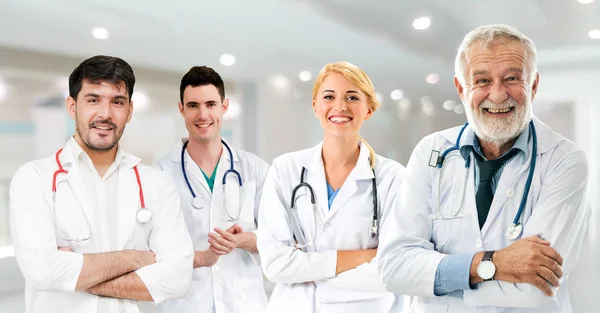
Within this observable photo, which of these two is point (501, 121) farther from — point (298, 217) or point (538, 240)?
point (298, 217)

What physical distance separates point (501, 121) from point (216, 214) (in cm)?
134

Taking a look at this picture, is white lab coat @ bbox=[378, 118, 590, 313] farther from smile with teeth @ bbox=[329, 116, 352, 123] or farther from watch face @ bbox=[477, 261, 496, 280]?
smile with teeth @ bbox=[329, 116, 352, 123]

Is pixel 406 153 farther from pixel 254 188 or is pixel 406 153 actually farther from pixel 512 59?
pixel 512 59

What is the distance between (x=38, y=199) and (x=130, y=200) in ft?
1.11

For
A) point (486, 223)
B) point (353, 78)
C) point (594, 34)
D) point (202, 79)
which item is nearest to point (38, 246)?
point (202, 79)

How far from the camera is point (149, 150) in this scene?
3.01 meters

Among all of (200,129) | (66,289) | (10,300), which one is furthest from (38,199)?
(10,300)

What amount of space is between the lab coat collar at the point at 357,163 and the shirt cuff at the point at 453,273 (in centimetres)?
59

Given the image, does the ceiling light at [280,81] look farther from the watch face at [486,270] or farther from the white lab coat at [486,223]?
the watch face at [486,270]

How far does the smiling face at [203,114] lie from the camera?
2.81 meters

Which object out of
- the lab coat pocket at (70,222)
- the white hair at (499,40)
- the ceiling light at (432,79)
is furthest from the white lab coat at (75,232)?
the ceiling light at (432,79)

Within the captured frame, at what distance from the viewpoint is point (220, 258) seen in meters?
2.73

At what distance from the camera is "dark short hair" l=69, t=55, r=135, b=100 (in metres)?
2.35

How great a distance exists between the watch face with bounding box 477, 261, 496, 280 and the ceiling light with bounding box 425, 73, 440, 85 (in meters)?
1.34
